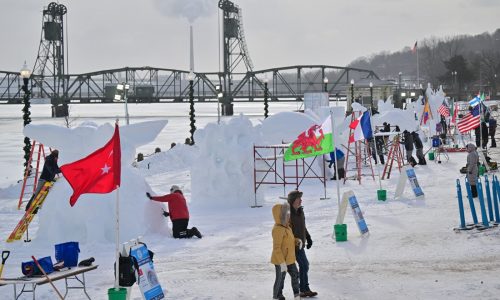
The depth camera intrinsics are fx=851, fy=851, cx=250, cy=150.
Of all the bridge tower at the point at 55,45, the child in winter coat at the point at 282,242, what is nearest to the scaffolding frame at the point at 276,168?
the child in winter coat at the point at 282,242

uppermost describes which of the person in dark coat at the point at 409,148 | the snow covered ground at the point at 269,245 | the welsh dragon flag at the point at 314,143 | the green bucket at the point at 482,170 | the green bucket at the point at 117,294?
the welsh dragon flag at the point at 314,143

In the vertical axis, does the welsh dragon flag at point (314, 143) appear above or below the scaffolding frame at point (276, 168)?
above

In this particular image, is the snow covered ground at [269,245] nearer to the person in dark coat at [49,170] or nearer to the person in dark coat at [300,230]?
the person in dark coat at [300,230]

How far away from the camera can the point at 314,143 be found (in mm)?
17938

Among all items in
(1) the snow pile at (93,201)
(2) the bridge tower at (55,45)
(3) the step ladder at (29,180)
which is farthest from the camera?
(2) the bridge tower at (55,45)

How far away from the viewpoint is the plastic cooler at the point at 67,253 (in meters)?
11.3

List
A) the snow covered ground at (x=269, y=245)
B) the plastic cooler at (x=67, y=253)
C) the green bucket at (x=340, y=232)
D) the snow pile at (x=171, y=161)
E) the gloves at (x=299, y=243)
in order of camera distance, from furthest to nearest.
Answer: the snow pile at (x=171, y=161) → the green bucket at (x=340, y=232) → the snow covered ground at (x=269, y=245) → the plastic cooler at (x=67, y=253) → the gloves at (x=299, y=243)

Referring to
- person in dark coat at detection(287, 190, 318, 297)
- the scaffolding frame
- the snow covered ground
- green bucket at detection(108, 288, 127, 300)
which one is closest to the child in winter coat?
person in dark coat at detection(287, 190, 318, 297)

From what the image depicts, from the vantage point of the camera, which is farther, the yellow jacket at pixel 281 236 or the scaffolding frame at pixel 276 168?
the scaffolding frame at pixel 276 168

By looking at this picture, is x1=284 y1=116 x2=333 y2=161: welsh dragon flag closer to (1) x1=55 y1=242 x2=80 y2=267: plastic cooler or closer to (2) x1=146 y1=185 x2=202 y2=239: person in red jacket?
(2) x1=146 y1=185 x2=202 y2=239: person in red jacket

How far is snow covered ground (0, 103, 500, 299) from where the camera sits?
11445 mm

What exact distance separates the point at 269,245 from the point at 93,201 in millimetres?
3412

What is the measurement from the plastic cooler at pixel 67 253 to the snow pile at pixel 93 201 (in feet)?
13.5

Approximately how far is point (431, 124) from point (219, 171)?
2200 cm
